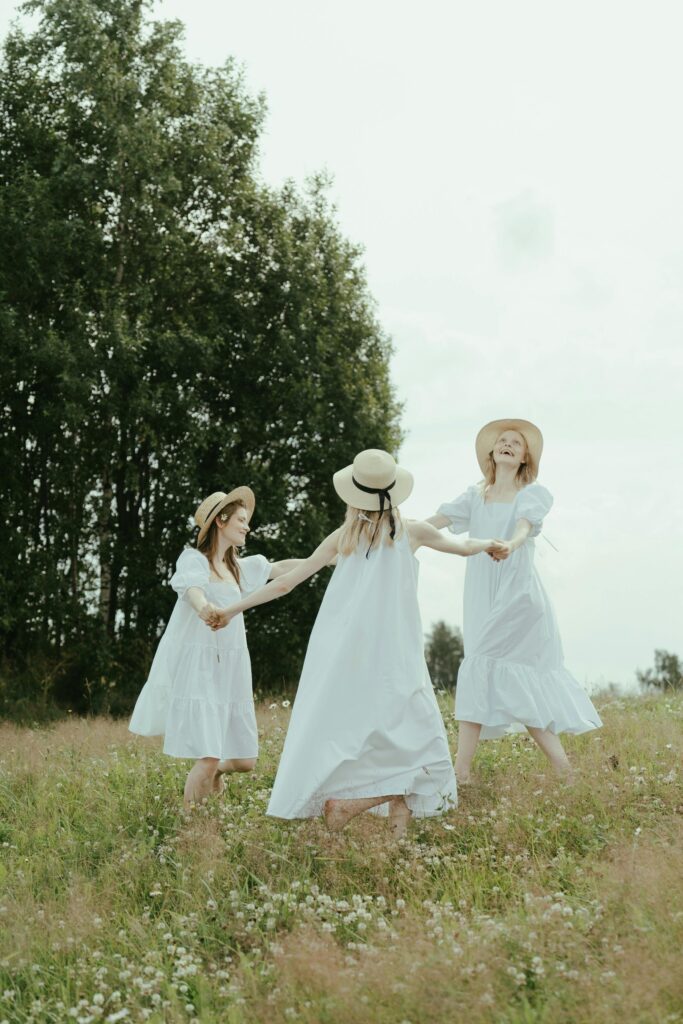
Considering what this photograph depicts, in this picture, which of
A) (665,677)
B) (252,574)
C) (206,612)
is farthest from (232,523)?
(665,677)

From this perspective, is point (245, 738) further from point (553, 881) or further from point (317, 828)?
point (553, 881)

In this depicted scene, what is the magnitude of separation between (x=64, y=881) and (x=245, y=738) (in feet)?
5.45

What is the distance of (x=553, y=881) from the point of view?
657 cm

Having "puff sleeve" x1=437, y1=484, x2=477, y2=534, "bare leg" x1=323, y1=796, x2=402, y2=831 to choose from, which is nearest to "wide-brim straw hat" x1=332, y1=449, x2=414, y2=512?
"puff sleeve" x1=437, y1=484, x2=477, y2=534

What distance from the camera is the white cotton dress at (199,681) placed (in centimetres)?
832

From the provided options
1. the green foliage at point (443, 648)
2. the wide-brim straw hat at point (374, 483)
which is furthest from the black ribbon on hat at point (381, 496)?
the green foliage at point (443, 648)

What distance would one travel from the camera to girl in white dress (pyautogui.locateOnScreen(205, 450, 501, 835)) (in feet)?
23.4

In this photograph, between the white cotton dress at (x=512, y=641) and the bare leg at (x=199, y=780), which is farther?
the white cotton dress at (x=512, y=641)

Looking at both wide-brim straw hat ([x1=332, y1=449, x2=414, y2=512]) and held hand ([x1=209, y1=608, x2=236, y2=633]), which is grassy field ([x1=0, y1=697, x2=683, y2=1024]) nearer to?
held hand ([x1=209, y1=608, x2=236, y2=633])

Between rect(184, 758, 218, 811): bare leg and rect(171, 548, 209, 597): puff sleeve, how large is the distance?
1.30 meters

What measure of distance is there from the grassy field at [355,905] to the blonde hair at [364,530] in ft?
6.26

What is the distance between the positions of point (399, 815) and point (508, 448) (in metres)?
3.09

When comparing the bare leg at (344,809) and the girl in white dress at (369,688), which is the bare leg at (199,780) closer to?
the girl in white dress at (369,688)

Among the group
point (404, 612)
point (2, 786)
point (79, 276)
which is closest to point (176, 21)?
point (79, 276)
